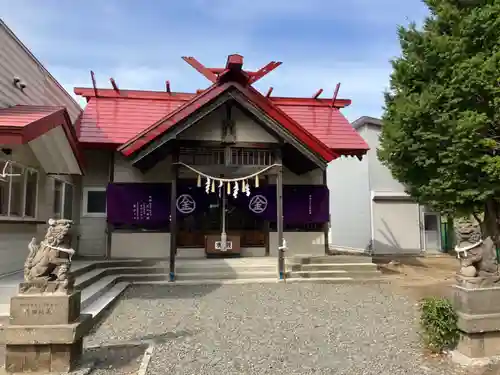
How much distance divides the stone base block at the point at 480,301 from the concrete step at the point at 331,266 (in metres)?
5.83

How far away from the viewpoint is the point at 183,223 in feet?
39.5

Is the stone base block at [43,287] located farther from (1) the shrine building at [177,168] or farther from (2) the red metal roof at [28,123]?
(1) the shrine building at [177,168]

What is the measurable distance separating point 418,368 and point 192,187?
8261mm

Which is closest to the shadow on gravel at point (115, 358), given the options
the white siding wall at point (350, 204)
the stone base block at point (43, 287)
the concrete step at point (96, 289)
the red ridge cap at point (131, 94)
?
the stone base block at point (43, 287)

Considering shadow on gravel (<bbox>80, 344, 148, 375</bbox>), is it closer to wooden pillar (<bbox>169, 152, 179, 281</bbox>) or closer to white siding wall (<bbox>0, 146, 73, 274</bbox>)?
white siding wall (<bbox>0, 146, 73, 274</bbox>)

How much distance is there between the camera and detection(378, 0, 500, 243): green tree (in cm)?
1184

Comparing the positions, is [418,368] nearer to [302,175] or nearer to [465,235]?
[465,235]

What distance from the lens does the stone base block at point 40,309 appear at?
3.86 m

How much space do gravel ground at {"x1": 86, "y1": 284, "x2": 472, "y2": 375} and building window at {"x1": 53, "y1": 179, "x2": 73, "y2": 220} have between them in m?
4.14

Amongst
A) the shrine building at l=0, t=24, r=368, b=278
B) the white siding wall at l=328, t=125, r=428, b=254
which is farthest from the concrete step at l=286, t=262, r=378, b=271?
the white siding wall at l=328, t=125, r=428, b=254

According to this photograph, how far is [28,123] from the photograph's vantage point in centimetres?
602

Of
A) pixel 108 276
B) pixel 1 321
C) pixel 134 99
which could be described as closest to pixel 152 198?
pixel 108 276

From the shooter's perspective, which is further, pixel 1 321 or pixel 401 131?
pixel 401 131

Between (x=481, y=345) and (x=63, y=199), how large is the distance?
10.9m
